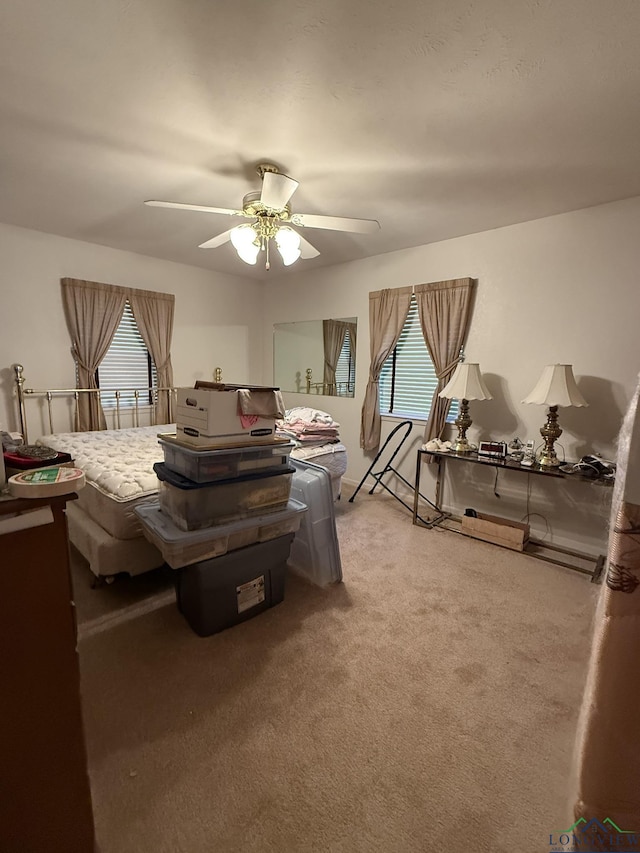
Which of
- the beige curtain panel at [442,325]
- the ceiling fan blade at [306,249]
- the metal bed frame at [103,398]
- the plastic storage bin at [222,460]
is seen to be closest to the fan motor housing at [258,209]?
the ceiling fan blade at [306,249]

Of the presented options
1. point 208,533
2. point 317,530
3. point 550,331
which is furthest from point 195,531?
point 550,331

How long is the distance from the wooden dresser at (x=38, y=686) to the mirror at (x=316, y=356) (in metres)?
3.55

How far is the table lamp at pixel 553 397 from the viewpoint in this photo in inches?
96.0

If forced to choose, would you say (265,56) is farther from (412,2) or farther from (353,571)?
(353,571)

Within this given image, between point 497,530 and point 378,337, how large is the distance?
81.7 inches

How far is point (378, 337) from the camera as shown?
372 centimetres

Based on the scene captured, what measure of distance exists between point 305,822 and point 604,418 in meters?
2.83

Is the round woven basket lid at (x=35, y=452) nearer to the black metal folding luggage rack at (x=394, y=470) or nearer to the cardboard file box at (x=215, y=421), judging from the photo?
the cardboard file box at (x=215, y=421)

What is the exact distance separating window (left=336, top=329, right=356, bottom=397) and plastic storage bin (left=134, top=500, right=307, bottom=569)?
238 cm

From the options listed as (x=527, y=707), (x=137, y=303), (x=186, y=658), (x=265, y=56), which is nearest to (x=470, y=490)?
(x=527, y=707)

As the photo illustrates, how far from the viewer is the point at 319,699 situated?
1473 mm

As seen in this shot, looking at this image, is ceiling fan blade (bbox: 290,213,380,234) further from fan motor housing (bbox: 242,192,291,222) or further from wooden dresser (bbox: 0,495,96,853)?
wooden dresser (bbox: 0,495,96,853)

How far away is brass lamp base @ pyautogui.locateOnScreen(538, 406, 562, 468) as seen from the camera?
258 cm

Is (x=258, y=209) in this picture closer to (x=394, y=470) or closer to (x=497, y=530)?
(x=394, y=470)
